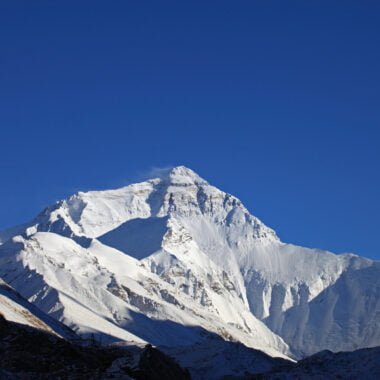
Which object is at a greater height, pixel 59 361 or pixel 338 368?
pixel 338 368

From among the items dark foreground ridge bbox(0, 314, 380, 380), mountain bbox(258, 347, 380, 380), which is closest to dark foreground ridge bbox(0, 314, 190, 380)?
dark foreground ridge bbox(0, 314, 380, 380)

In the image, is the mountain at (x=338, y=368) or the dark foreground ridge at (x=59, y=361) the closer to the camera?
the dark foreground ridge at (x=59, y=361)

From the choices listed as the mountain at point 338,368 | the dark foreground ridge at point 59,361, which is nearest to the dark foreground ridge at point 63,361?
the dark foreground ridge at point 59,361

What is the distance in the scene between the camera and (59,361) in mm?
27516

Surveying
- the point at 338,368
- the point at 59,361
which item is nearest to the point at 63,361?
the point at 59,361

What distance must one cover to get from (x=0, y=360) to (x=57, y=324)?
143 meters

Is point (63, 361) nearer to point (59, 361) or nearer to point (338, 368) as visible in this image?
point (59, 361)

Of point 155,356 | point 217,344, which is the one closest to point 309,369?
point 155,356

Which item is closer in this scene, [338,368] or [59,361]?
[59,361]

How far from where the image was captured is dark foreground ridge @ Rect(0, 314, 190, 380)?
26.3 metres

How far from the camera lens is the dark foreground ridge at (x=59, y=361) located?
26328 mm

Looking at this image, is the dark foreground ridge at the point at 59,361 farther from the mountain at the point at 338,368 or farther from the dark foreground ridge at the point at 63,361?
the mountain at the point at 338,368

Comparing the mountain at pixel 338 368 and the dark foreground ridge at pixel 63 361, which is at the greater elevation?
the mountain at pixel 338 368

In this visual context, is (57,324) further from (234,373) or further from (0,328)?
(0,328)
